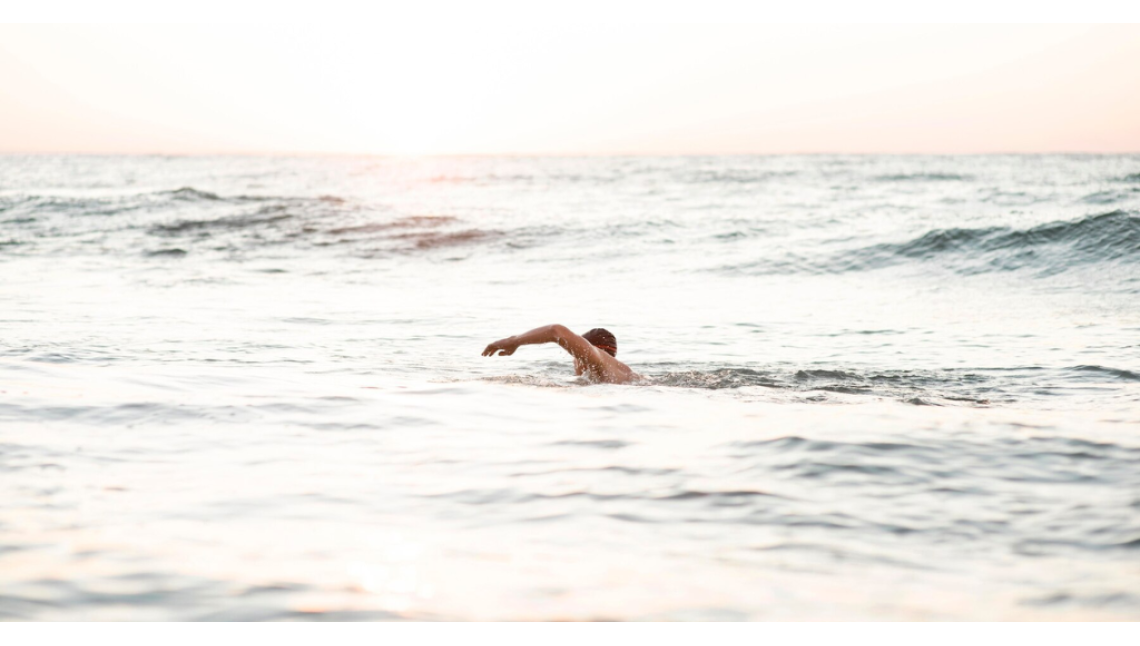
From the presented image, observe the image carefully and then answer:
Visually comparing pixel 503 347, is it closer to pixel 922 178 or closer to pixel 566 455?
pixel 566 455

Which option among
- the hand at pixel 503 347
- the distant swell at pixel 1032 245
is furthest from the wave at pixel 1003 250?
the hand at pixel 503 347

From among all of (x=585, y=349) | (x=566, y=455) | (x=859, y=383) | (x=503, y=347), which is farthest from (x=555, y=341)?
(x=859, y=383)

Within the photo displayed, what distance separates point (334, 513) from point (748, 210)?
2696 centimetres

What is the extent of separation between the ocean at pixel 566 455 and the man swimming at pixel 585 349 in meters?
0.26

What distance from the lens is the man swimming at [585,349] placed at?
7.27m

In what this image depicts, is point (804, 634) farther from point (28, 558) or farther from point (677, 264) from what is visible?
point (677, 264)

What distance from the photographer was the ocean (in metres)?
3.73

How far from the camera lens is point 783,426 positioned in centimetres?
623

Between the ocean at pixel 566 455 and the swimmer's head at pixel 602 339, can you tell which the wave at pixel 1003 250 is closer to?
the ocean at pixel 566 455

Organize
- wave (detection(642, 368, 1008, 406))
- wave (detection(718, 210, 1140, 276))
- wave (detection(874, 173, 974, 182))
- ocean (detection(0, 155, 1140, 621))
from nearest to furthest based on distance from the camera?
ocean (detection(0, 155, 1140, 621)) < wave (detection(642, 368, 1008, 406)) < wave (detection(718, 210, 1140, 276)) < wave (detection(874, 173, 974, 182))

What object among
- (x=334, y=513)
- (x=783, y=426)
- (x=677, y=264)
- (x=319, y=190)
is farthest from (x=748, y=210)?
(x=334, y=513)

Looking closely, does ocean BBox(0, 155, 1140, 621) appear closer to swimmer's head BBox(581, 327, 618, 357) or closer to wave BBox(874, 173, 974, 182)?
swimmer's head BBox(581, 327, 618, 357)

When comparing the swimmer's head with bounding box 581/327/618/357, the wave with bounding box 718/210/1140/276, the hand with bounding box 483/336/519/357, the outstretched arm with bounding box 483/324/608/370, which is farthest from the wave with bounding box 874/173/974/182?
the hand with bounding box 483/336/519/357

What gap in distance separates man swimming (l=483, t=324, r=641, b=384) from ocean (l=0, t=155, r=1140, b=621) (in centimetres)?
26
